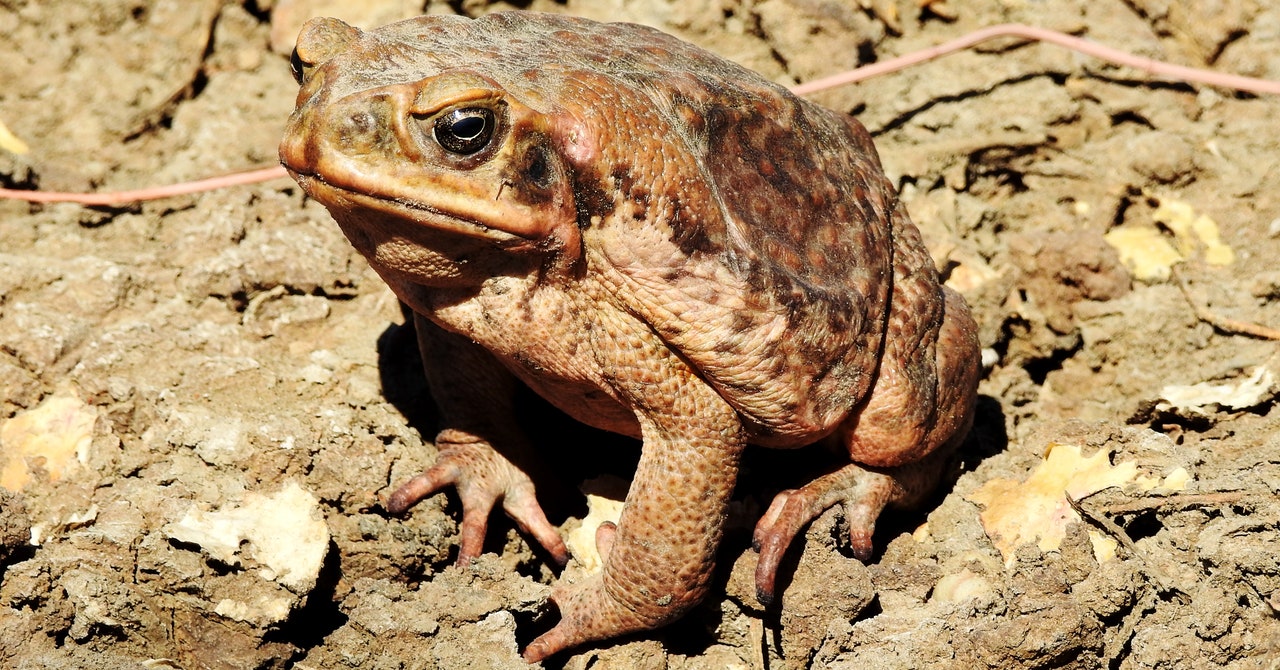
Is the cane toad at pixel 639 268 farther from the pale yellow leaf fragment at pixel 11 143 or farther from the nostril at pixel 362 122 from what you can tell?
the pale yellow leaf fragment at pixel 11 143

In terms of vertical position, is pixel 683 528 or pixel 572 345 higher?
pixel 572 345

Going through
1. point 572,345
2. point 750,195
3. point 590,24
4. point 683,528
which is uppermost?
point 590,24

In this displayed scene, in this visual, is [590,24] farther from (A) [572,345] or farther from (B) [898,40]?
(B) [898,40]

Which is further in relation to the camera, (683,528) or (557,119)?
(683,528)

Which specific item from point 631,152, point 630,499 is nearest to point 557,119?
point 631,152

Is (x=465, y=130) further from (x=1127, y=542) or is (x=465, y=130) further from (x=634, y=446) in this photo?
(x=1127, y=542)

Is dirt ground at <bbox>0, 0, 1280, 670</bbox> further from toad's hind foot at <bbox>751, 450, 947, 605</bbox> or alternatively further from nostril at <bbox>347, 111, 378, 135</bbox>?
nostril at <bbox>347, 111, 378, 135</bbox>

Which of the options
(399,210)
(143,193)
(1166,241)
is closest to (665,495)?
(399,210)

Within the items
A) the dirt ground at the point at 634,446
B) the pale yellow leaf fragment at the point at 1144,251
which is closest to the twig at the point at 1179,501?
the dirt ground at the point at 634,446
